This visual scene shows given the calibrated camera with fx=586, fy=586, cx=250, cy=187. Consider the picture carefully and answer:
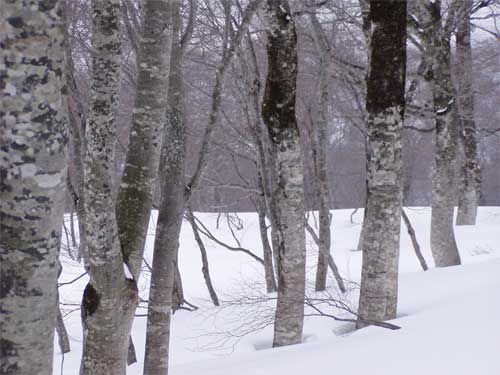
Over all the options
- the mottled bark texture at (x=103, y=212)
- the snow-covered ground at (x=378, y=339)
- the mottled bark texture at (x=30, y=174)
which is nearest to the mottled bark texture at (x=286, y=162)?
the snow-covered ground at (x=378, y=339)

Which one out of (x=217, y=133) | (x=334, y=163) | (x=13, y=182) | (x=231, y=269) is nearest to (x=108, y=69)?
(x=13, y=182)

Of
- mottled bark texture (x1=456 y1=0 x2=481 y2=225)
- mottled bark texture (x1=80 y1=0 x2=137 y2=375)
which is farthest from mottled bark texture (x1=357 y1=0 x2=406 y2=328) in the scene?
mottled bark texture (x1=456 y1=0 x2=481 y2=225)

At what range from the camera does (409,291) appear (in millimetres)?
7535

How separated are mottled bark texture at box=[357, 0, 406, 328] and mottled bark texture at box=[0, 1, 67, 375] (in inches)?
150

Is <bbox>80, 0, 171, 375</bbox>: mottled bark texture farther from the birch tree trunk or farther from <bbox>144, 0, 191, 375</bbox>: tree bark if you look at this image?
the birch tree trunk

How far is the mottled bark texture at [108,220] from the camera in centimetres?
342

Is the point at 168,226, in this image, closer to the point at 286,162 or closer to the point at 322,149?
the point at 286,162

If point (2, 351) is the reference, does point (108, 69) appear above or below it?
above

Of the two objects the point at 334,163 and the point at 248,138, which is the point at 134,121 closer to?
the point at 248,138

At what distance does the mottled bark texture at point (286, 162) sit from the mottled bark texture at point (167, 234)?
35.4 inches

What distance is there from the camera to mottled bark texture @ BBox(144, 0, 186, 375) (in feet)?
17.8

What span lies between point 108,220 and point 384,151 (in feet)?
9.78

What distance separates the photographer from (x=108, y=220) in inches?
134

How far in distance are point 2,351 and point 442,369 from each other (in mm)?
2600
